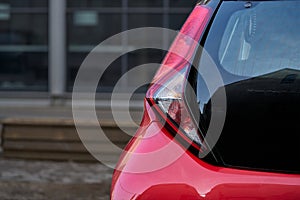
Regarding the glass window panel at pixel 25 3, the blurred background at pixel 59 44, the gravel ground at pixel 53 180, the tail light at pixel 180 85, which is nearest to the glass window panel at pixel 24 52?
the blurred background at pixel 59 44

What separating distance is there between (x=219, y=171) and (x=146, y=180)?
0.94 ft

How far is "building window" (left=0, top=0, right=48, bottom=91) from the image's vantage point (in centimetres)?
942

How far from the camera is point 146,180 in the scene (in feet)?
6.39

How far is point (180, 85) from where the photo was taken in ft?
6.88

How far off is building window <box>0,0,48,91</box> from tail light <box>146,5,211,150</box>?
738 cm

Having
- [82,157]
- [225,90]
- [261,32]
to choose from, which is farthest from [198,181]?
[82,157]

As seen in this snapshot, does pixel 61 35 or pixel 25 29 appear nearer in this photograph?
pixel 61 35

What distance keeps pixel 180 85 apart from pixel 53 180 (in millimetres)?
3666

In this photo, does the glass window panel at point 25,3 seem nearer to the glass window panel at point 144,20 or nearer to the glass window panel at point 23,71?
the glass window panel at point 23,71

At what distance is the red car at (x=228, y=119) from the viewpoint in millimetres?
1892

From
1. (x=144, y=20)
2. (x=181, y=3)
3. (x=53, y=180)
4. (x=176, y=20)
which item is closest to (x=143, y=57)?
(x=144, y=20)

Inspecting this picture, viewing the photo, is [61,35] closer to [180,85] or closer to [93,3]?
[93,3]

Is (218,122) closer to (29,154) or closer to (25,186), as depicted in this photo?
(25,186)

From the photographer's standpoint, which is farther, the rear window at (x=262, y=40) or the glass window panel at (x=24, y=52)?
the glass window panel at (x=24, y=52)
